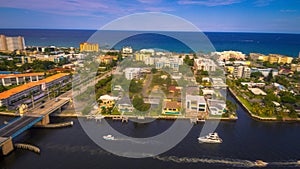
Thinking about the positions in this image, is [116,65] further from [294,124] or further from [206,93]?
[294,124]

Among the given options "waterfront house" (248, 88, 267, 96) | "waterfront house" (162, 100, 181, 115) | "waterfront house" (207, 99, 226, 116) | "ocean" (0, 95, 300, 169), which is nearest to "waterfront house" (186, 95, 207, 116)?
"waterfront house" (207, 99, 226, 116)

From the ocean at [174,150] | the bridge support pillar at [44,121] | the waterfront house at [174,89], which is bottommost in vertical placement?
the ocean at [174,150]

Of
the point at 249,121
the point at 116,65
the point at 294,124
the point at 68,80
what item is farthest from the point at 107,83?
the point at 294,124

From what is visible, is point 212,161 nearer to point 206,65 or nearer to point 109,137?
point 109,137

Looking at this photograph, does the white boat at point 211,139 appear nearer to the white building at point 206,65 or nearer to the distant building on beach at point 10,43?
the white building at point 206,65

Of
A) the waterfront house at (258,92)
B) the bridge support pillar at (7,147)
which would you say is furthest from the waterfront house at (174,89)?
the bridge support pillar at (7,147)

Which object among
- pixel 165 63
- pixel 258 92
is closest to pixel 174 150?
pixel 258 92
